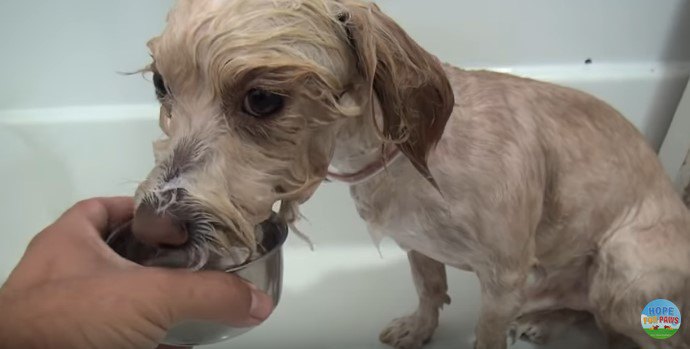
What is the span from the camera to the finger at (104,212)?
0.78 meters

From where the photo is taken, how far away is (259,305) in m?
0.74

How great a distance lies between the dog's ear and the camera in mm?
745

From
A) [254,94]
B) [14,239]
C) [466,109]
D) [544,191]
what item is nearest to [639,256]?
[544,191]

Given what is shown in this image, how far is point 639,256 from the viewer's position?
1065mm

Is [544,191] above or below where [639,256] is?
above

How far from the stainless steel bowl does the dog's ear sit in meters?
0.23

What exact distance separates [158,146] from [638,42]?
1252 millimetres

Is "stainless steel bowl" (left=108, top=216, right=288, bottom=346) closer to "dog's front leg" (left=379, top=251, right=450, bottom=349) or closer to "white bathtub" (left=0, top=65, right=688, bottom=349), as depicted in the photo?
"dog's front leg" (left=379, top=251, right=450, bottom=349)

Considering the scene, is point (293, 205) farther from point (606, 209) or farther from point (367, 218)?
point (606, 209)

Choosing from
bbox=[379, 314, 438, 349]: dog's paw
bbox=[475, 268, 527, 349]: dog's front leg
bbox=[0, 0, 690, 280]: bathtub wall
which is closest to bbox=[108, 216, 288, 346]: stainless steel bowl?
bbox=[475, 268, 527, 349]: dog's front leg

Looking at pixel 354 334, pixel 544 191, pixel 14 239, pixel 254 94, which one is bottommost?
pixel 354 334

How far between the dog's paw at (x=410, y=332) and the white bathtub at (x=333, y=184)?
0.04 metres

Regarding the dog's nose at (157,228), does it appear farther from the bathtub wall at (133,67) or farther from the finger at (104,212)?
the bathtub wall at (133,67)

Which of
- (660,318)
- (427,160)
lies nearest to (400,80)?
(427,160)
